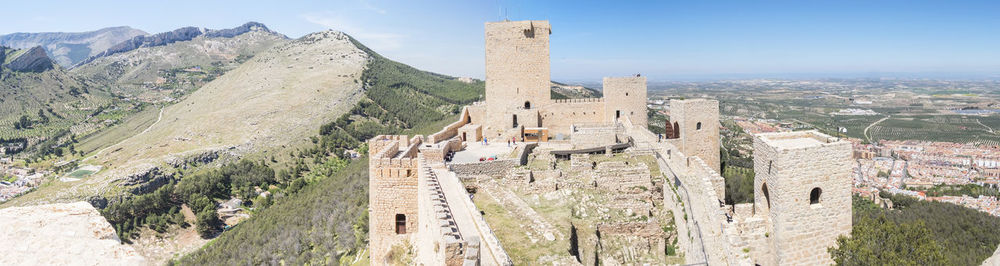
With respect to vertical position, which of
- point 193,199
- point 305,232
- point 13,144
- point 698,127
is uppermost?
point 698,127

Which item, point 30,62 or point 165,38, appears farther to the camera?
point 165,38

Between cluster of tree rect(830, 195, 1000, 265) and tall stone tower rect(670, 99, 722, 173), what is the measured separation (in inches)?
181

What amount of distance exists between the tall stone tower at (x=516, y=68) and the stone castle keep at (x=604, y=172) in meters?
0.04

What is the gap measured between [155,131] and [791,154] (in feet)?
247

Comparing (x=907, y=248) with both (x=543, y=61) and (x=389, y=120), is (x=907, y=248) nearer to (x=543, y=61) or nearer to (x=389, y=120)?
(x=543, y=61)

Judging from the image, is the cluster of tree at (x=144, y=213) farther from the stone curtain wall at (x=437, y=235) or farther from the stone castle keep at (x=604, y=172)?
the stone curtain wall at (x=437, y=235)

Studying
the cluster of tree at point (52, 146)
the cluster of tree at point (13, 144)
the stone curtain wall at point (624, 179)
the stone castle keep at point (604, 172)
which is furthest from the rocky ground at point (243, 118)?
the stone curtain wall at point (624, 179)

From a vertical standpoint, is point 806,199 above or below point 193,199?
above

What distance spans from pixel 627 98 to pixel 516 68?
4.74 meters

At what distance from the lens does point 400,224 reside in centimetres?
1262

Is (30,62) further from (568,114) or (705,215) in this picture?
(705,215)

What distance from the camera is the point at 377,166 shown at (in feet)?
40.4

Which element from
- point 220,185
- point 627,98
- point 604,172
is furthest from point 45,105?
point 604,172

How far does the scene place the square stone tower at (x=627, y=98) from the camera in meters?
20.3
